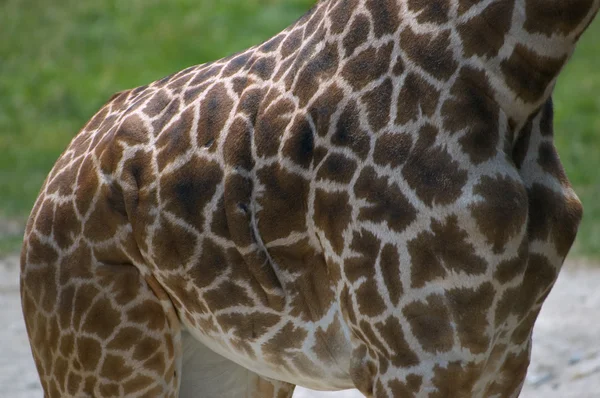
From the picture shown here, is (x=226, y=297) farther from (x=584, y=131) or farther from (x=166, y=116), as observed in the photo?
(x=584, y=131)

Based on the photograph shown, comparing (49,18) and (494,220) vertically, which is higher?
(494,220)

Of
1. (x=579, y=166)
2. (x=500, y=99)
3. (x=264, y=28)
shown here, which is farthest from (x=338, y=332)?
(x=264, y=28)

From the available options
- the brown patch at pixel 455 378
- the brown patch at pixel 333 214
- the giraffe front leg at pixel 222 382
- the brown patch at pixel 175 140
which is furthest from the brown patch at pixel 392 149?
the giraffe front leg at pixel 222 382

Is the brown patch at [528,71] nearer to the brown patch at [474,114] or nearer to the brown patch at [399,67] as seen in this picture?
the brown patch at [474,114]

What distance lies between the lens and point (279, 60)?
234cm

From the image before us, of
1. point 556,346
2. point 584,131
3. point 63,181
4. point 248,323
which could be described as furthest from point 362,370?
point 584,131

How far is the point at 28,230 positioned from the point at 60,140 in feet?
26.0

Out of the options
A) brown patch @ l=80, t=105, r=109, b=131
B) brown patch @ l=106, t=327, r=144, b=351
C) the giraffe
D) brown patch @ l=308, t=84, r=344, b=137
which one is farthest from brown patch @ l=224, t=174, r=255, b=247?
brown patch @ l=80, t=105, r=109, b=131

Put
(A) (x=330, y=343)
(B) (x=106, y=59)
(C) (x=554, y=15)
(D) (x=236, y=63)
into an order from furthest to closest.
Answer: (B) (x=106, y=59), (D) (x=236, y=63), (A) (x=330, y=343), (C) (x=554, y=15)

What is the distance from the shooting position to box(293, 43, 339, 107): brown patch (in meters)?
2.16

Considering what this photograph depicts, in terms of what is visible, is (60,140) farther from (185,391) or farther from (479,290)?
(479,290)

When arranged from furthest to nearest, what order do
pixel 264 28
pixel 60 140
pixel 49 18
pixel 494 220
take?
pixel 49 18, pixel 264 28, pixel 60 140, pixel 494 220

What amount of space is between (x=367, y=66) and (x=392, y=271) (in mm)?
433

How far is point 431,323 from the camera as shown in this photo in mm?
2020
